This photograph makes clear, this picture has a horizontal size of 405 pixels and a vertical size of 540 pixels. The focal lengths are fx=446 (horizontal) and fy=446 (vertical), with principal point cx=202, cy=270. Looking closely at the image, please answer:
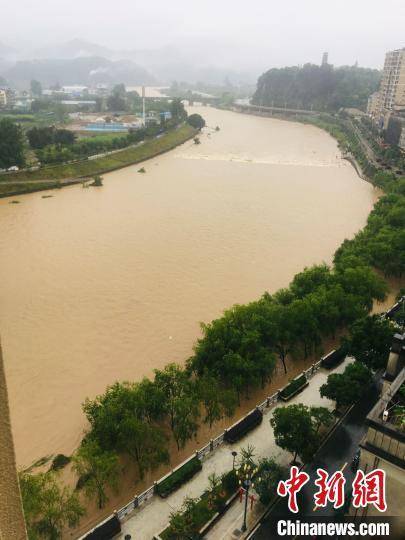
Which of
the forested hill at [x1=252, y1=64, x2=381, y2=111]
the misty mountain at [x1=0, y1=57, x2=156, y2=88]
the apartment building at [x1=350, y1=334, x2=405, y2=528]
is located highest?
the misty mountain at [x1=0, y1=57, x2=156, y2=88]

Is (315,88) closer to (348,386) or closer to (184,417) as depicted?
(348,386)

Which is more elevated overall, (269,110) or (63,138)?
(269,110)

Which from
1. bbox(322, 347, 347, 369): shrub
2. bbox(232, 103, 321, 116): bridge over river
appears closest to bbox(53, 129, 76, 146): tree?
bbox(322, 347, 347, 369): shrub

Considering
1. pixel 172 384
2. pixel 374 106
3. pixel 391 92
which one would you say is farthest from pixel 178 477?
pixel 374 106

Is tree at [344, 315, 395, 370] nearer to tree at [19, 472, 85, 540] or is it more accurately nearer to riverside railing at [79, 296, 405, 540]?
riverside railing at [79, 296, 405, 540]

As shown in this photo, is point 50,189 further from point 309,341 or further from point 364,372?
point 364,372
